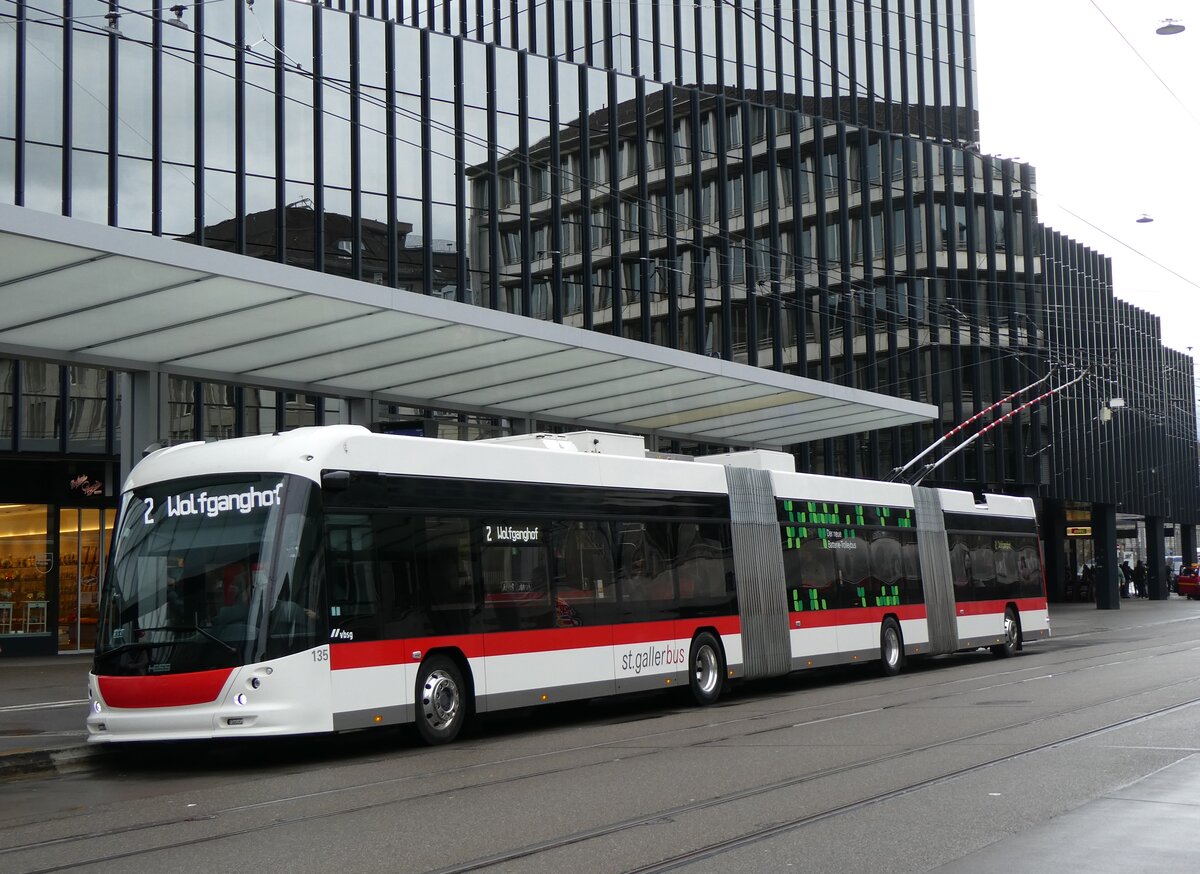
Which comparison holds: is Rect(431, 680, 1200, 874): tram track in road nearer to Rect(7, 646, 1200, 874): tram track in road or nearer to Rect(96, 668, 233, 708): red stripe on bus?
Rect(7, 646, 1200, 874): tram track in road

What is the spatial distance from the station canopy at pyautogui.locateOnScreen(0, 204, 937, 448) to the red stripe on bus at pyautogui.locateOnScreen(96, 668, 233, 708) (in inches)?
174

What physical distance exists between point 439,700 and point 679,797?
472 centimetres

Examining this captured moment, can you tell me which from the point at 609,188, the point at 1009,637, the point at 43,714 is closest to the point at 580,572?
the point at 43,714

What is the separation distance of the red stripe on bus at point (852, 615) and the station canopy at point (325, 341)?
4.31 metres

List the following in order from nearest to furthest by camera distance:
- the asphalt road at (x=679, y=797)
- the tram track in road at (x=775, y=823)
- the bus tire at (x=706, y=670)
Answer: the tram track in road at (x=775, y=823) → the asphalt road at (x=679, y=797) → the bus tire at (x=706, y=670)

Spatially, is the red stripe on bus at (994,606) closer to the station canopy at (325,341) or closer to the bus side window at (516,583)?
the station canopy at (325,341)

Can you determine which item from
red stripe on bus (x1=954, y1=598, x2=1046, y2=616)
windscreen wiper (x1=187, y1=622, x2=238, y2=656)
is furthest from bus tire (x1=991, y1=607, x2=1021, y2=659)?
windscreen wiper (x1=187, y1=622, x2=238, y2=656)

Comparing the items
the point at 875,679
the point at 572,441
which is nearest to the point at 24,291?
the point at 572,441

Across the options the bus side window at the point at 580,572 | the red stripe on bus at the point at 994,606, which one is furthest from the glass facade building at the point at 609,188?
the red stripe on bus at the point at 994,606

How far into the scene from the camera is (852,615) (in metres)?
21.2

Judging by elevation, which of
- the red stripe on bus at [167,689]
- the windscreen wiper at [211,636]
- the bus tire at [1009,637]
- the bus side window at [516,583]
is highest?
the bus side window at [516,583]

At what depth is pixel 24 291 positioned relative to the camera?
47.3ft

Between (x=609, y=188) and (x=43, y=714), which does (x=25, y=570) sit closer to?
(x=43, y=714)

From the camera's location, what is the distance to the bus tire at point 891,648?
22.2m
